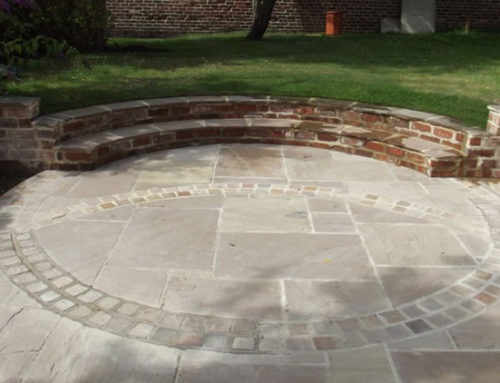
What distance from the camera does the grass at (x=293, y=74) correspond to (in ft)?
21.9

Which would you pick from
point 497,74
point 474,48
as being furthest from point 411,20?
point 497,74

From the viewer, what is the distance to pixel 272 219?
4.24 m

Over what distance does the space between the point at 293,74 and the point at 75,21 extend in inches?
168

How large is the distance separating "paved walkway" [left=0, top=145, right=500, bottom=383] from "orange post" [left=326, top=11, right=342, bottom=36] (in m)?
9.61

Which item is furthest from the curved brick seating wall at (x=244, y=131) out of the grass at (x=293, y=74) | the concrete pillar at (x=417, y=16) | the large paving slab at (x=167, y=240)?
the concrete pillar at (x=417, y=16)

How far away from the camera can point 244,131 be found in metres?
6.18

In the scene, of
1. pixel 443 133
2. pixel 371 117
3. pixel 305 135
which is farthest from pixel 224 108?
pixel 443 133

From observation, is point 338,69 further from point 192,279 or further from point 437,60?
point 192,279

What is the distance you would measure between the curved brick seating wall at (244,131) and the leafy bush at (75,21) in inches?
171

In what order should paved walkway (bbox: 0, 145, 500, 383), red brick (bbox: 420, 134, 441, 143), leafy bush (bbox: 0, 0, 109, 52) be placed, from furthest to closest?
1. leafy bush (bbox: 0, 0, 109, 52)
2. red brick (bbox: 420, 134, 441, 143)
3. paved walkway (bbox: 0, 145, 500, 383)

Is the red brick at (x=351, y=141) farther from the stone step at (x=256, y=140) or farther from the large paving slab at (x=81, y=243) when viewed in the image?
the large paving slab at (x=81, y=243)

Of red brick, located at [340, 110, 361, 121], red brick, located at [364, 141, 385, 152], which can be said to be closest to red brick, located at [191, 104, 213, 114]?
red brick, located at [340, 110, 361, 121]

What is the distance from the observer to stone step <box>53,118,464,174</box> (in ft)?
17.2

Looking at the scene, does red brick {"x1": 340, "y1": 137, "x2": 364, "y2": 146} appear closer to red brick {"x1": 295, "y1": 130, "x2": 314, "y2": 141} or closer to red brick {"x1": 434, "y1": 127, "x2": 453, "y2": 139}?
red brick {"x1": 295, "y1": 130, "x2": 314, "y2": 141}
